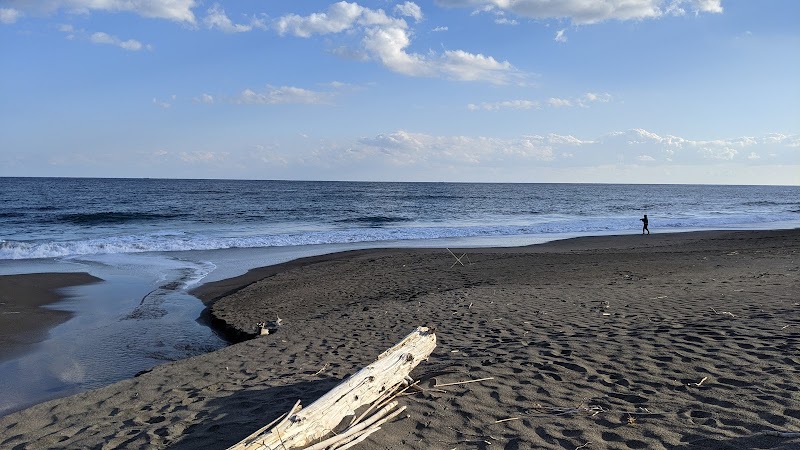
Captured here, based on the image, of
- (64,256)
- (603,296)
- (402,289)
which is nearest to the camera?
(603,296)

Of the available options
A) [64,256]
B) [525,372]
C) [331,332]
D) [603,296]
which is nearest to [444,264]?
[603,296]

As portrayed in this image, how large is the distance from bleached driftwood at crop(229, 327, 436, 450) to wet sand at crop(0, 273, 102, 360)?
6.74 meters

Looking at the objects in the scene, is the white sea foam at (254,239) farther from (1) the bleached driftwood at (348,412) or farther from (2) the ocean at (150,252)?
(1) the bleached driftwood at (348,412)

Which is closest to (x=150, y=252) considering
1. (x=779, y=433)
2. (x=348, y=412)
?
(x=348, y=412)

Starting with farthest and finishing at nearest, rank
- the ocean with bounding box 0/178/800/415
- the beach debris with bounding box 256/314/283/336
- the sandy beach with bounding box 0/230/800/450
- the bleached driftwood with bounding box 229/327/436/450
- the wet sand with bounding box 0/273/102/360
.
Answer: the wet sand with bounding box 0/273/102/360 < the beach debris with bounding box 256/314/283/336 < the ocean with bounding box 0/178/800/415 < the sandy beach with bounding box 0/230/800/450 < the bleached driftwood with bounding box 229/327/436/450

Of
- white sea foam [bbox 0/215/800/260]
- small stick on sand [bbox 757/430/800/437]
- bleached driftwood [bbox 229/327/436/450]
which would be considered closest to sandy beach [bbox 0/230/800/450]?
small stick on sand [bbox 757/430/800/437]

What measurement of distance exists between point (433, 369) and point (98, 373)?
4.80 meters

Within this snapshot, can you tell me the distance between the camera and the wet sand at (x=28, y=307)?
365 inches

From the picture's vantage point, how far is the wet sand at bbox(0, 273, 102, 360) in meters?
9.27

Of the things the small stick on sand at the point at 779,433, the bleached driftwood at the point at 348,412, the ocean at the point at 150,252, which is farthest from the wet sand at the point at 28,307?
the small stick on sand at the point at 779,433

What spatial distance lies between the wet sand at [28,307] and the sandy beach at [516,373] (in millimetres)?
462

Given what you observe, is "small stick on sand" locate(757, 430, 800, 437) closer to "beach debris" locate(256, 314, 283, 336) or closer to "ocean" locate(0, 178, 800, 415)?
"beach debris" locate(256, 314, 283, 336)

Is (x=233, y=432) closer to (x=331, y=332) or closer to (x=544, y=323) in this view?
(x=331, y=332)

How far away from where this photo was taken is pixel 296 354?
7.05 meters
